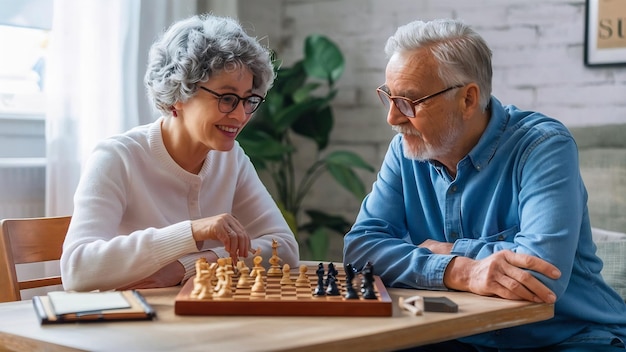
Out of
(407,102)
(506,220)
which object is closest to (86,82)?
(407,102)

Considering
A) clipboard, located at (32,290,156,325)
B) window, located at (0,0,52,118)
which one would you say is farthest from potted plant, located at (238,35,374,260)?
clipboard, located at (32,290,156,325)

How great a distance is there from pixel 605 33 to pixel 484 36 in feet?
1.90

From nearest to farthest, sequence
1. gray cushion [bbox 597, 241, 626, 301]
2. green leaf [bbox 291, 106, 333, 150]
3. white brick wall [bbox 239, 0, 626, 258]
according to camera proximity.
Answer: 1. gray cushion [bbox 597, 241, 626, 301]
2. white brick wall [bbox 239, 0, 626, 258]
3. green leaf [bbox 291, 106, 333, 150]

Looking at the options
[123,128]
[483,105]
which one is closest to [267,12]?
[123,128]

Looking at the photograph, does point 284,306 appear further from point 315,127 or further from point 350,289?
point 315,127

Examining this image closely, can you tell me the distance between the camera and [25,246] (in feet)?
7.93

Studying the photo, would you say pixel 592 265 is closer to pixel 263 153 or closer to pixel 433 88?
pixel 433 88

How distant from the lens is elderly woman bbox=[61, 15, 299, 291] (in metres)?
2.03

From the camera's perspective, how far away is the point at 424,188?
2.29m

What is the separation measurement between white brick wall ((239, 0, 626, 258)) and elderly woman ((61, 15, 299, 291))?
1813 mm

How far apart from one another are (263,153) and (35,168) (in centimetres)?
107

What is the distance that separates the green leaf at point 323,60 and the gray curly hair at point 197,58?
181 centimetres

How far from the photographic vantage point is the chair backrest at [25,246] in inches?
90.0

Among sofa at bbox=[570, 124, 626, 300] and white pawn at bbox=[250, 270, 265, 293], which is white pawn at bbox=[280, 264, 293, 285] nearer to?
white pawn at bbox=[250, 270, 265, 293]
